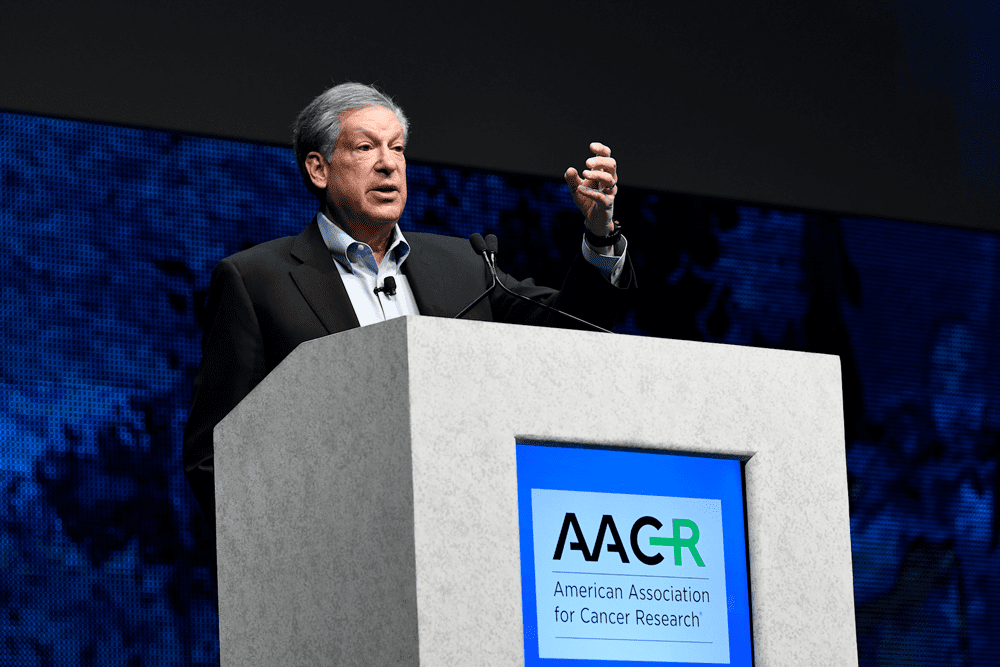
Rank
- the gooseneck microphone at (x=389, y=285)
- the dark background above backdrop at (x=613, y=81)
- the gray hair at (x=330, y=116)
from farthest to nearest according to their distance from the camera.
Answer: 1. the dark background above backdrop at (x=613, y=81)
2. the gray hair at (x=330, y=116)
3. the gooseneck microphone at (x=389, y=285)

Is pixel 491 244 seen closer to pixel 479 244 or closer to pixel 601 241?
pixel 479 244

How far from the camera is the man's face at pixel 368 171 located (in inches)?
93.4

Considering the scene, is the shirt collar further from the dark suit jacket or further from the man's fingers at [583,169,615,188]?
the man's fingers at [583,169,615,188]

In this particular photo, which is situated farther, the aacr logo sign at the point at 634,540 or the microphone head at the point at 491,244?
the microphone head at the point at 491,244

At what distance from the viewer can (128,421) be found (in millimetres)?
3812

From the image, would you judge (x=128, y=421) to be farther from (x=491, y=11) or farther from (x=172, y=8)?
(x=491, y=11)

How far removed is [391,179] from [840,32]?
107 inches

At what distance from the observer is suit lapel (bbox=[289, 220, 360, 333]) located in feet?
7.38

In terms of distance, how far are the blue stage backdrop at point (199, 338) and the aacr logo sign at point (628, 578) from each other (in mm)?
2221

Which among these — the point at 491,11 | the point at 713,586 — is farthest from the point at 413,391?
the point at 491,11

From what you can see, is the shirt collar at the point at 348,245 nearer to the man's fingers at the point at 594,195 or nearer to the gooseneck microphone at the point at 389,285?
the gooseneck microphone at the point at 389,285

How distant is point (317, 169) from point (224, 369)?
433 mm

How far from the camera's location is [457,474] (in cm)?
169

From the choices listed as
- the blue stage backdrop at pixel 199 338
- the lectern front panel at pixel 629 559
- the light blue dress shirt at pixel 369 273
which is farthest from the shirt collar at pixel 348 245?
the blue stage backdrop at pixel 199 338
